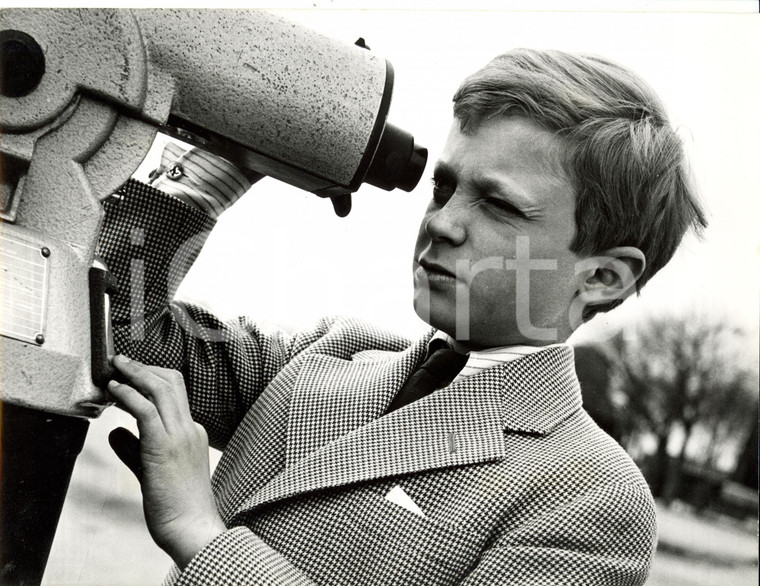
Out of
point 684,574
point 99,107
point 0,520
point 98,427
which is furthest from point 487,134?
point 684,574

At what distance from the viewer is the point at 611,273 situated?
3.34 ft

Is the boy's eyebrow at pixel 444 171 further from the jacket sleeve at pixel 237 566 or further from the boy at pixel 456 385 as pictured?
the jacket sleeve at pixel 237 566

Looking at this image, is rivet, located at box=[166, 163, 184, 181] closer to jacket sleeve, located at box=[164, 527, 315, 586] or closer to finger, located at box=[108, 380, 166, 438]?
finger, located at box=[108, 380, 166, 438]

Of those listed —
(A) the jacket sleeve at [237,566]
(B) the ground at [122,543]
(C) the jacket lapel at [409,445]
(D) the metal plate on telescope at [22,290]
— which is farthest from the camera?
(B) the ground at [122,543]

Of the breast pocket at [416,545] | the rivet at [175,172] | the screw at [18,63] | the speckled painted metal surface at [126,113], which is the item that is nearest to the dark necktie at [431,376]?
the breast pocket at [416,545]

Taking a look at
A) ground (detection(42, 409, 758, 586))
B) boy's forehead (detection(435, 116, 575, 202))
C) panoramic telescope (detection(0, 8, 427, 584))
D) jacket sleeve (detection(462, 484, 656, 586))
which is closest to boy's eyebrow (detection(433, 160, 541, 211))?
boy's forehead (detection(435, 116, 575, 202))

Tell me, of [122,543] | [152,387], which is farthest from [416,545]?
[122,543]

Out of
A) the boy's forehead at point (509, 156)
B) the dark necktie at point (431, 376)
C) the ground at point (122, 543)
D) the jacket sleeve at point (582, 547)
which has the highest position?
the boy's forehead at point (509, 156)

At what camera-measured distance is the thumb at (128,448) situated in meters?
0.77

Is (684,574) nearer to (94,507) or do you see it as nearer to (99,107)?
(94,507)

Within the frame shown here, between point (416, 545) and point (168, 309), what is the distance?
1.38 ft

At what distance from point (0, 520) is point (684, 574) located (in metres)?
1.18

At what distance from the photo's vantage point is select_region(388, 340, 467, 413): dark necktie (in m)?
0.98

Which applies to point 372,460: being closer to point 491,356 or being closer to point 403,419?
point 403,419
